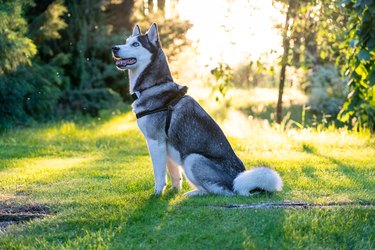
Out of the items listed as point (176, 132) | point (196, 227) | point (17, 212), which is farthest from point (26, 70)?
point (196, 227)

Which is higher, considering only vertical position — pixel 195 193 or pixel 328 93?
pixel 195 193

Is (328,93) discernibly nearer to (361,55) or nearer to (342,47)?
(342,47)

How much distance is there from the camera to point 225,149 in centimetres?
571

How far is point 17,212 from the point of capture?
5.39 meters

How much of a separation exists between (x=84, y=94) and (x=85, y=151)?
560cm

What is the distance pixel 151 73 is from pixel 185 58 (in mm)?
12498

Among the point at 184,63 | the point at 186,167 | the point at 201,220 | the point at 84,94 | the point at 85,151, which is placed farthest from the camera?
the point at 184,63

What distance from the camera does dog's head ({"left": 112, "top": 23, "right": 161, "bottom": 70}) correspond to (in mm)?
5707

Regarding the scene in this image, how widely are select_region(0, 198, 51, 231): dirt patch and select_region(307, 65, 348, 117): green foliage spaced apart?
10675mm

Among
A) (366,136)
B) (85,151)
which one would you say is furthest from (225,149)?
(366,136)

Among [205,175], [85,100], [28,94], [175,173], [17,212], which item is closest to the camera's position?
[17,212]

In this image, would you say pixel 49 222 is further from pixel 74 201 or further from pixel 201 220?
pixel 201 220

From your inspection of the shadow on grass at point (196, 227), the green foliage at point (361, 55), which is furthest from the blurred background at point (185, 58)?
the shadow on grass at point (196, 227)

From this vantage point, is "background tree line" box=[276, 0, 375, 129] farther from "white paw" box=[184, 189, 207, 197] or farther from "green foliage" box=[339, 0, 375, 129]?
"white paw" box=[184, 189, 207, 197]
